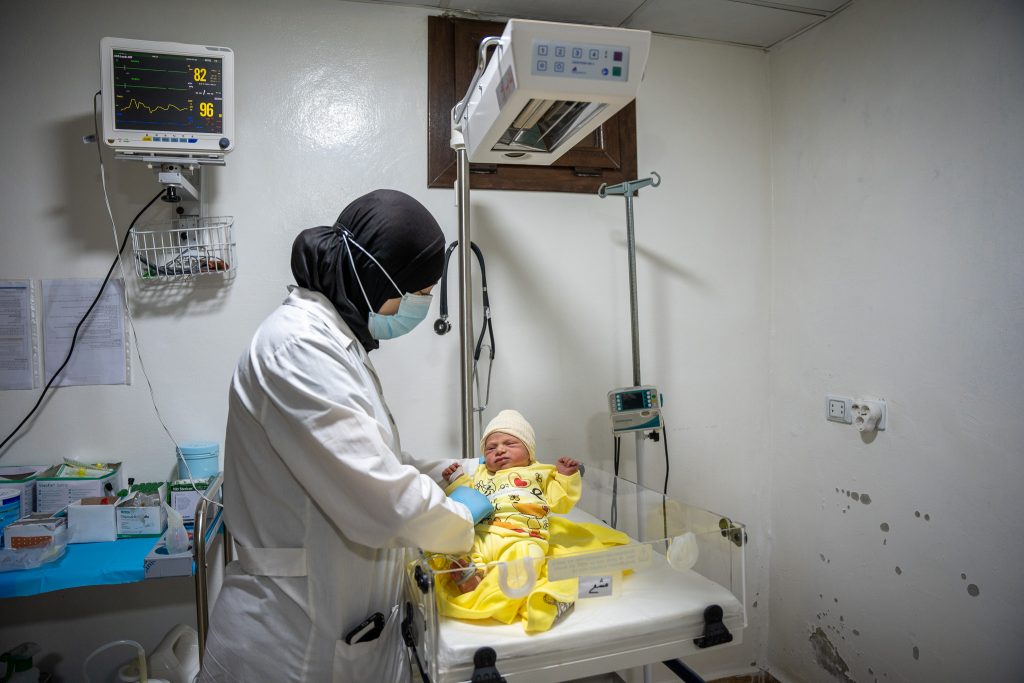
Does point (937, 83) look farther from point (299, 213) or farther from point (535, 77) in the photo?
point (299, 213)

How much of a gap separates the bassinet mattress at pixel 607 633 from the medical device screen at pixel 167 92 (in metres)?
1.52

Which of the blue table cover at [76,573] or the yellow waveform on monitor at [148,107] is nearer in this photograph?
the blue table cover at [76,573]

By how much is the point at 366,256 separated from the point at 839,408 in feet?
5.83

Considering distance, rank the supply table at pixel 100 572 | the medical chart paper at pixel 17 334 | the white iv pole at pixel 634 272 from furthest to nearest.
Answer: the white iv pole at pixel 634 272, the medical chart paper at pixel 17 334, the supply table at pixel 100 572

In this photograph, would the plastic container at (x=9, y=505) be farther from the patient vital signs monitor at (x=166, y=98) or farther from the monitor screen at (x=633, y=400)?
the monitor screen at (x=633, y=400)

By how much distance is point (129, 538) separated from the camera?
1.77 metres

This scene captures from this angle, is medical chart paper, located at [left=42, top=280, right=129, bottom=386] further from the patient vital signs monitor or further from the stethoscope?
the stethoscope

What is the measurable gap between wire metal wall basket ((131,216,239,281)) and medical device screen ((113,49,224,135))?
0.33 metres

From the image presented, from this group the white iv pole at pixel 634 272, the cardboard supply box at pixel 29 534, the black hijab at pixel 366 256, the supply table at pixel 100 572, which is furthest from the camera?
the white iv pole at pixel 634 272

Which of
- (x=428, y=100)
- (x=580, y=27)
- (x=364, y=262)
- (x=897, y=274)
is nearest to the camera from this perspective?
(x=580, y=27)

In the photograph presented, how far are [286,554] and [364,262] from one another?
24.7 inches

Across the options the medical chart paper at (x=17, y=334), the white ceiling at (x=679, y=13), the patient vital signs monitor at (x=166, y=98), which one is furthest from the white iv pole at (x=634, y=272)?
the medical chart paper at (x=17, y=334)

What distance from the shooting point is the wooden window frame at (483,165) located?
2.17 m

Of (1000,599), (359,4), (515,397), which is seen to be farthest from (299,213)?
(1000,599)
